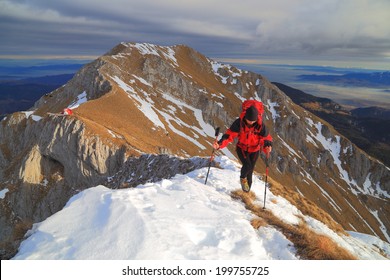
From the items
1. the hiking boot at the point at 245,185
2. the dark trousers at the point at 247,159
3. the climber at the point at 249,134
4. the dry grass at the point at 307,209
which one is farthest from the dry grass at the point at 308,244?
the dry grass at the point at 307,209

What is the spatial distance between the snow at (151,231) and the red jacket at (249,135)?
3032 millimetres

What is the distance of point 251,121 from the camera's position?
11.4 m

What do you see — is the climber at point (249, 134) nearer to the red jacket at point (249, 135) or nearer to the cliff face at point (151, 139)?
the red jacket at point (249, 135)

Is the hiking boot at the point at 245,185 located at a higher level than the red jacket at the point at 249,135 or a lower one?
lower

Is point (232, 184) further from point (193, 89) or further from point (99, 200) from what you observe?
point (193, 89)

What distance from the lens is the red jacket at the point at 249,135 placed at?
1212 cm

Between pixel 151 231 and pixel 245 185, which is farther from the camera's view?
pixel 245 185

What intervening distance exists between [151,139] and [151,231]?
47355 millimetres

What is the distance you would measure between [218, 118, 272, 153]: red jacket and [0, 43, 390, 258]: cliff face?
24.4 feet

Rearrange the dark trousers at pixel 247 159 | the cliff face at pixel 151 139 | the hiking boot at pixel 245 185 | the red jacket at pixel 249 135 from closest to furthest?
the red jacket at pixel 249 135 < the dark trousers at pixel 247 159 < the hiking boot at pixel 245 185 < the cliff face at pixel 151 139

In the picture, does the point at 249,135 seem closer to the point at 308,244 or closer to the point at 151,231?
the point at 308,244

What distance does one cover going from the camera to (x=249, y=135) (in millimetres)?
12297

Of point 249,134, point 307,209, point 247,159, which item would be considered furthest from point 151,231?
point 307,209

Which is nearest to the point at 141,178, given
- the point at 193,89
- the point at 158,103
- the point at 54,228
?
the point at 54,228
